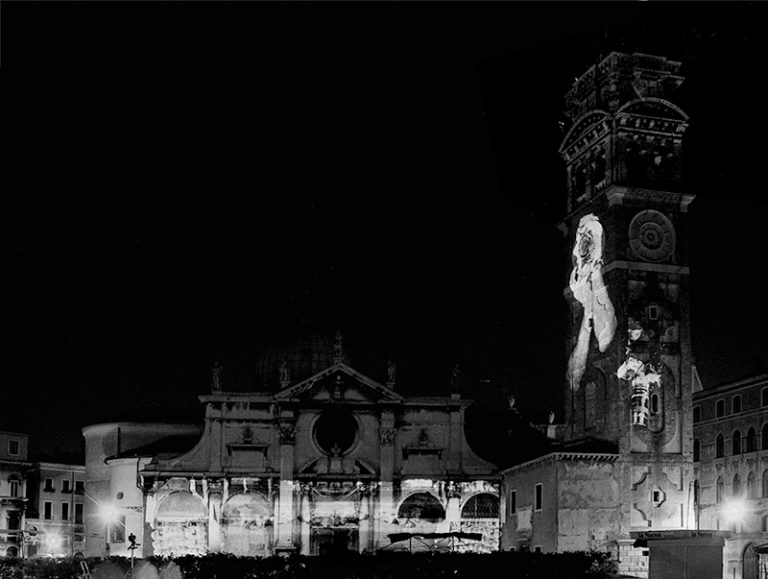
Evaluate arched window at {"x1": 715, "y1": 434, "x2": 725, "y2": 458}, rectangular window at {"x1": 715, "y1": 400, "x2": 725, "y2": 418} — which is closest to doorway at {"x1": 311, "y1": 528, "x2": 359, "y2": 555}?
arched window at {"x1": 715, "y1": 434, "x2": 725, "y2": 458}

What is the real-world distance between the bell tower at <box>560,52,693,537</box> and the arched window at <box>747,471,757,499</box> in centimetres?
770

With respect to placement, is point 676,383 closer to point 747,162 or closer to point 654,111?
point 654,111

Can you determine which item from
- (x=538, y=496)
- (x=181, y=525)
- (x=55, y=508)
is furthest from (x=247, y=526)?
(x=55, y=508)

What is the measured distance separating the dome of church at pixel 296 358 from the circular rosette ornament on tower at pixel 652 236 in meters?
25.6

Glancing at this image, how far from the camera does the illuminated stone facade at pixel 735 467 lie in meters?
58.8

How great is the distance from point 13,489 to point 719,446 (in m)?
48.7

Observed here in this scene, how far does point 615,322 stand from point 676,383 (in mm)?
3938

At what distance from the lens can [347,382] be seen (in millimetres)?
66875

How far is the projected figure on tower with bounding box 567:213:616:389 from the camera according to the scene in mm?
54562

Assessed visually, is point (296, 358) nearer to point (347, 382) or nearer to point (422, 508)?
point (347, 382)

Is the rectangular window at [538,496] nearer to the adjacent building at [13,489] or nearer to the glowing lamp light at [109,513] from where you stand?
the glowing lamp light at [109,513]

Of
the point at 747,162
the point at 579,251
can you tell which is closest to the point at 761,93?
the point at 747,162

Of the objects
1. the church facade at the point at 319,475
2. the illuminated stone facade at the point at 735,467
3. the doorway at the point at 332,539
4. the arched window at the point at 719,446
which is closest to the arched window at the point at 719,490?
the illuminated stone facade at the point at 735,467

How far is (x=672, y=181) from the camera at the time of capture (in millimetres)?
54594
